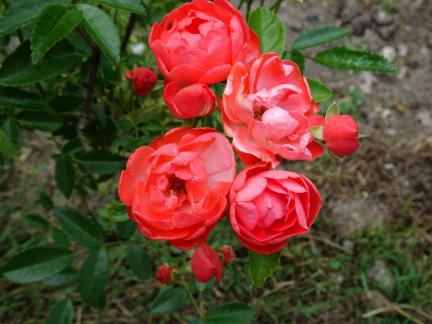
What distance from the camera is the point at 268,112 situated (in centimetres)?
76

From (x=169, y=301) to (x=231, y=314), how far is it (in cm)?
16

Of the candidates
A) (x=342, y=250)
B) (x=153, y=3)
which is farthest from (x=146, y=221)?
(x=342, y=250)

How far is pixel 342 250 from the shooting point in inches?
76.8

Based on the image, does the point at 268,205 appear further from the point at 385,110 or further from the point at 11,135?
the point at 385,110

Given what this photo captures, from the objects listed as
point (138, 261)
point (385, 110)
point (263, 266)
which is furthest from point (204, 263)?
point (385, 110)

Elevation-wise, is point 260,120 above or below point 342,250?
above

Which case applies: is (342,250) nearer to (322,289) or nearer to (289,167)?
(322,289)

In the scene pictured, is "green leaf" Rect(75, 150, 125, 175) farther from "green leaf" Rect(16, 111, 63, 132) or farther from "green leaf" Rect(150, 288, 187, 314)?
"green leaf" Rect(150, 288, 187, 314)

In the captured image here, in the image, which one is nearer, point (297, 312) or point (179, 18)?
point (179, 18)

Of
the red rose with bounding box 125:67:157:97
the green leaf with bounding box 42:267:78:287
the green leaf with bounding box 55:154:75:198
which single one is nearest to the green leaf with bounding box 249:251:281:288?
the red rose with bounding box 125:67:157:97

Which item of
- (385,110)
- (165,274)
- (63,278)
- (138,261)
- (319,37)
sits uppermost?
(319,37)

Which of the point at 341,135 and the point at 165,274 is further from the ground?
the point at 341,135

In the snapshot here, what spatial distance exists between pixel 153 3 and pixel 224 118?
546mm

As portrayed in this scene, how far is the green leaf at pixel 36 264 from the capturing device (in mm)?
1203
